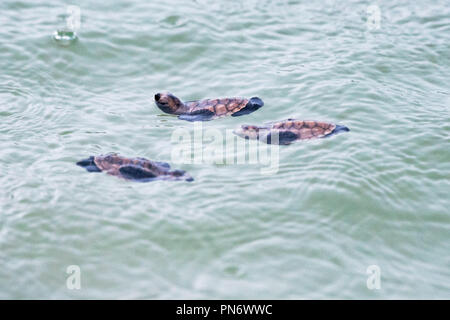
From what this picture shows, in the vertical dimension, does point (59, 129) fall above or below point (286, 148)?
above

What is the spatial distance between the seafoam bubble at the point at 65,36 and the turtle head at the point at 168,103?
3584mm

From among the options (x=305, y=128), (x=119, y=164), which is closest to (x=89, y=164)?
(x=119, y=164)

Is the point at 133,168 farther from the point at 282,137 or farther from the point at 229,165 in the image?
the point at 282,137

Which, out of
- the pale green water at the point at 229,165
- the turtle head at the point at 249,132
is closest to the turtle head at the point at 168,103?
the pale green water at the point at 229,165

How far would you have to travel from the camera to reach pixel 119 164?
9219 millimetres

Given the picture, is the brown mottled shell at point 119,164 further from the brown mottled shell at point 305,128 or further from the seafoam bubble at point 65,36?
the seafoam bubble at point 65,36

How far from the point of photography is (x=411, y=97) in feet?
39.0

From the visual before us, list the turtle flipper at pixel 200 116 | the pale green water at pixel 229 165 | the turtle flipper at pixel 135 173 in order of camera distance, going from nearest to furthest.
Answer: the pale green water at pixel 229 165 < the turtle flipper at pixel 135 173 < the turtle flipper at pixel 200 116

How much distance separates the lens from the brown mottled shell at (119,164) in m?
9.12
